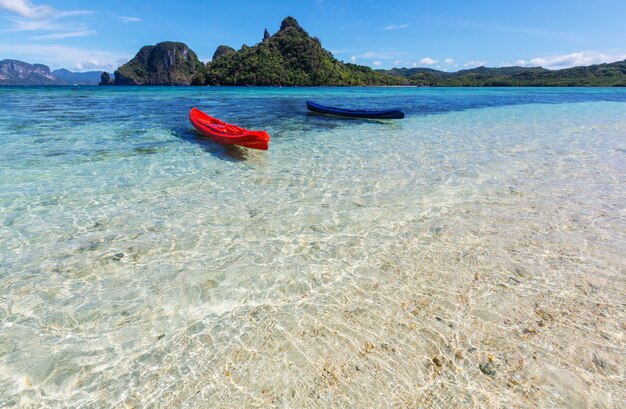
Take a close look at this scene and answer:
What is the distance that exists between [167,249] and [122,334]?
6.47 ft

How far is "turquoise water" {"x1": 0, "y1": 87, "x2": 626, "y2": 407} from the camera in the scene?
3107mm

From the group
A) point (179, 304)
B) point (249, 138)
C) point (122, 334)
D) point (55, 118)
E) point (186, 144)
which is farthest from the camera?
point (55, 118)

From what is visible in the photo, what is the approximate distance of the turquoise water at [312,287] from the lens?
10.2 ft

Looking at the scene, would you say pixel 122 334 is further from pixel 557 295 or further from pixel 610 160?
pixel 610 160

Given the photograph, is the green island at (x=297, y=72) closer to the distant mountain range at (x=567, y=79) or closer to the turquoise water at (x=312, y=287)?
the distant mountain range at (x=567, y=79)

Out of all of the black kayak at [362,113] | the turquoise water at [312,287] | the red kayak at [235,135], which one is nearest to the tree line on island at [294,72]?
the black kayak at [362,113]

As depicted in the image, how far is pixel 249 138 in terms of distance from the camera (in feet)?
39.4

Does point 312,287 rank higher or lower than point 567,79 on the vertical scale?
lower

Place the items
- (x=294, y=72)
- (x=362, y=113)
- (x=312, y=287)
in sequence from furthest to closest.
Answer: (x=294, y=72) → (x=362, y=113) → (x=312, y=287)

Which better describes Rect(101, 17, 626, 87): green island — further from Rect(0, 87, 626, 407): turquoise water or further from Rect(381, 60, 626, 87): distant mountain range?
Rect(0, 87, 626, 407): turquoise water

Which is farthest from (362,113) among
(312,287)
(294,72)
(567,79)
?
(567,79)

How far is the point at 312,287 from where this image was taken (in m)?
4.57

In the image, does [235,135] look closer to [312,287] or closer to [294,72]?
[312,287]

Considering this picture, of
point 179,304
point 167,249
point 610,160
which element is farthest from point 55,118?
point 610,160
